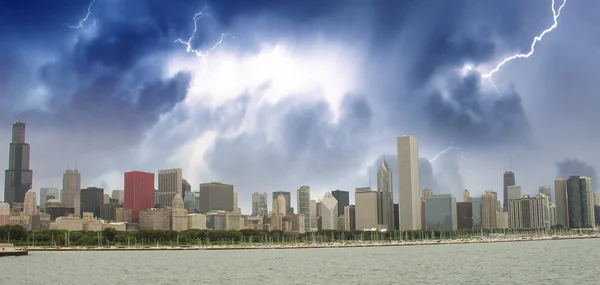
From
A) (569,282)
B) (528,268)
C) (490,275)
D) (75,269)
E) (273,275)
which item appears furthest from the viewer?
(75,269)

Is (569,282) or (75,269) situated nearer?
(569,282)

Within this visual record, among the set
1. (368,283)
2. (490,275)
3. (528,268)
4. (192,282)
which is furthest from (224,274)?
(528,268)

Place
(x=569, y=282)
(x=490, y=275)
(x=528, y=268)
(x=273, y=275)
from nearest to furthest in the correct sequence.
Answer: (x=569, y=282) → (x=490, y=275) → (x=273, y=275) → (x=528, y=268)

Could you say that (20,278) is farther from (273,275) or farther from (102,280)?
(273,275)

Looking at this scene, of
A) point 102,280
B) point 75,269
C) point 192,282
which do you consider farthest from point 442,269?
point 75,269

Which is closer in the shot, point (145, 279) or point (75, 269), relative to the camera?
point (145, 279)

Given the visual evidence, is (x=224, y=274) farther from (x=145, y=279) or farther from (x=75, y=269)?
(x=75, y=269)

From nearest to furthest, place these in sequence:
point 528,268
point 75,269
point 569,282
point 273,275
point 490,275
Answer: point 569,282
point 490,275
point 273,275
point 528,268
point 75,269

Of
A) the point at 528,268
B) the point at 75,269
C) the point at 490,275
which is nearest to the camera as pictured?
the point at 490,275

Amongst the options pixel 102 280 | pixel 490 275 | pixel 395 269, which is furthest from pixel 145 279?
pixel 490 275
